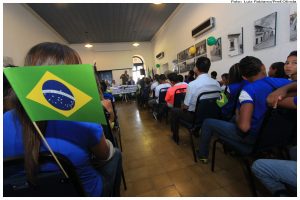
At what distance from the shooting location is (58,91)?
0.64 meters

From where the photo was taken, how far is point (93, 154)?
0.95m

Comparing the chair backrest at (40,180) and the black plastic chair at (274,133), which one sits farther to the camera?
the black plastic chair at (274,133)

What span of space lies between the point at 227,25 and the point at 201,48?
1.13 m

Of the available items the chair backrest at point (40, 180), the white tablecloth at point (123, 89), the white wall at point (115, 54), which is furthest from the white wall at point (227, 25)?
the white wall at point (115, 54)

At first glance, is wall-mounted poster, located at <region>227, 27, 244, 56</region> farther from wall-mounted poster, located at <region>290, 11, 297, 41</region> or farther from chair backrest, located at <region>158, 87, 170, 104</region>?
chair backrest, located at <region>158, 87, 170, 104</region>

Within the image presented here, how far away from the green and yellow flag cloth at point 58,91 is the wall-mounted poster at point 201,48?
4596 mm

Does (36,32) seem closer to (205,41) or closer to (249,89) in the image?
(205,41)

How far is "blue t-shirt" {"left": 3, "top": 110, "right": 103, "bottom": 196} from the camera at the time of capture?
730 mm

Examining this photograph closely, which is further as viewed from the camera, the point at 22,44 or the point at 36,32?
the point at 36,32

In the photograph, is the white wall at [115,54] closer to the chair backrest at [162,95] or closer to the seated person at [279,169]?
the chair backrest at [162,95]

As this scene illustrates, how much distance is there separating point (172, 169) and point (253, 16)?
2.80 m

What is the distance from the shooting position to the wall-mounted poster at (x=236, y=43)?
347 centimetres

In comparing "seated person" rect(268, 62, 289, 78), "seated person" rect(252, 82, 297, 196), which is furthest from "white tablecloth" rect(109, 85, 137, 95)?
"seated person" rect(252, 82, 297, 196)

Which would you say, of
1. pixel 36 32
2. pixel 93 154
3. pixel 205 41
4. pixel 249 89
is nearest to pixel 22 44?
pixel 36 32
